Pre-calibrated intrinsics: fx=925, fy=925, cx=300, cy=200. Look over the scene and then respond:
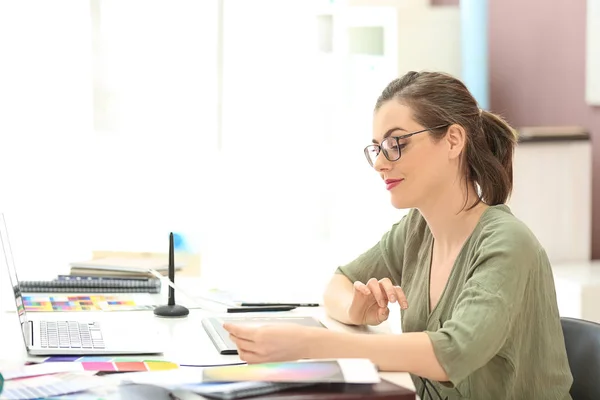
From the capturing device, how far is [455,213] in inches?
71.5

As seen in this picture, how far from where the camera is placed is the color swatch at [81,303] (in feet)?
7.03

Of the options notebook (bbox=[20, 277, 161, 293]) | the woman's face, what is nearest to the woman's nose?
the woman's face

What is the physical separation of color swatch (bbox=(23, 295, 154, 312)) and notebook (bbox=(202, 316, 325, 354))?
0.28 m

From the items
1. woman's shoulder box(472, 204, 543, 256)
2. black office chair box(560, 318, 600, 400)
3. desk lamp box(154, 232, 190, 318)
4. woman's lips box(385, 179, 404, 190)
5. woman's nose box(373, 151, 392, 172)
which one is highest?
woman's nose box(373, 151, 392, 172)

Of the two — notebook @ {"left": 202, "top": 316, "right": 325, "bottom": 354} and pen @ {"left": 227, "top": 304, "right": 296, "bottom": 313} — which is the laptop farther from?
pen @ {"left": 227, "top": 304, "right": 296, "bottom": 313}

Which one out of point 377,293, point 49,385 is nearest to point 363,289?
point 377,293

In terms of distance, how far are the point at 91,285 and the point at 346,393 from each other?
4.13 ft

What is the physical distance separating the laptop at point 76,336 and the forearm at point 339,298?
40 centimetres

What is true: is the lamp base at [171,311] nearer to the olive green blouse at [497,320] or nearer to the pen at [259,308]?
the pen at [259,308]

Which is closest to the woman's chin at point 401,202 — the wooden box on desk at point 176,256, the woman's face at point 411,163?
the woman's face at point 411,163

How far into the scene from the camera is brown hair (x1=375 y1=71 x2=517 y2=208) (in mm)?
1782

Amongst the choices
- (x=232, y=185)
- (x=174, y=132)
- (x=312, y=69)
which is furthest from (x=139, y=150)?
(x=312, y=69)

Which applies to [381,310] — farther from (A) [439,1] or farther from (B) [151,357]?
(A) [439,1]

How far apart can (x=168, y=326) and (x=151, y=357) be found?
1.00 ft
